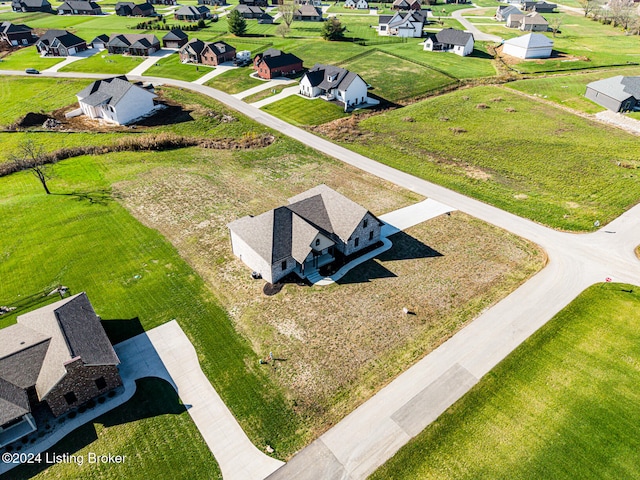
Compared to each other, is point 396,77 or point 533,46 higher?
point 533,46

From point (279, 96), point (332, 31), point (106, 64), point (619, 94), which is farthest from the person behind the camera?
point (332, 31)

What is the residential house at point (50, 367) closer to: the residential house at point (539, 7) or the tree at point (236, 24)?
the tree at point (236, 24)

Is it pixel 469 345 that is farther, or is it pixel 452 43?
pixel 452 43

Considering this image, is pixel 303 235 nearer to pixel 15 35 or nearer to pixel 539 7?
pixel 15 35

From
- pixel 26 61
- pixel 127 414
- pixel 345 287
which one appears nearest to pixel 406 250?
pixel 345 287

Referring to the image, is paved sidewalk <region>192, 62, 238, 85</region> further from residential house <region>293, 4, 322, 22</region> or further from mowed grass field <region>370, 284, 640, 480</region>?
mowed grass field <region>370, 284, 640, 480</region>

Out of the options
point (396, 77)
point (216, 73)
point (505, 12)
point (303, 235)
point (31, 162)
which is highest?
point (505, 12)

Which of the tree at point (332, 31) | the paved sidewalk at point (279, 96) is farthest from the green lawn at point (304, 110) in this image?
the tree at point (332, 31)

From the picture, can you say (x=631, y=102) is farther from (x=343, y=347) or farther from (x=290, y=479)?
(x=290, y=479)
